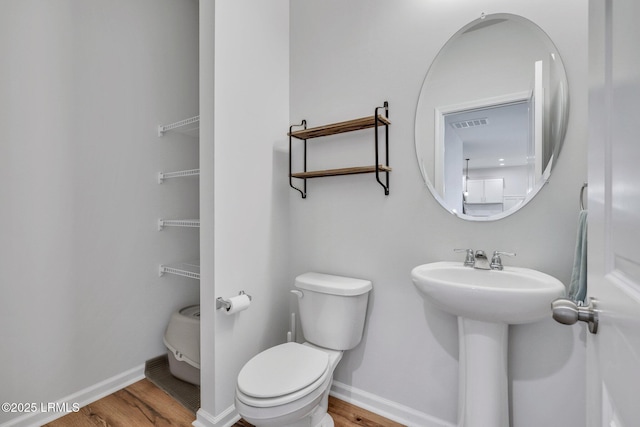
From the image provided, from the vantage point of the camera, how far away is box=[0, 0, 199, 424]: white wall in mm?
1450

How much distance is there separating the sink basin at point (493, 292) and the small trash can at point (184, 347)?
1401 mm

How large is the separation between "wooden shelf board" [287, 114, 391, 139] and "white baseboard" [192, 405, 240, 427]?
1618 millimetres

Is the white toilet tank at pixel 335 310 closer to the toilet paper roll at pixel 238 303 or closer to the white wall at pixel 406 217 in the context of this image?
the white wall at pixel 406 217

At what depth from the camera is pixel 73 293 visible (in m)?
1.65

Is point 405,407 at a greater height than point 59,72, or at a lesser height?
lesser

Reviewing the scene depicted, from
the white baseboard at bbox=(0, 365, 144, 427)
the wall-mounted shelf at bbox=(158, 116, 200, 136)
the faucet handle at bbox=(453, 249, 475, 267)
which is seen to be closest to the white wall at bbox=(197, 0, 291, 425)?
the wall-mounted shelf at bbox=(158, 116, 200, 136)

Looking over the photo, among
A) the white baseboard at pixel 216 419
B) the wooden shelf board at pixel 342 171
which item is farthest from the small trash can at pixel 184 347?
the wooden shelf board at pixel 342 171

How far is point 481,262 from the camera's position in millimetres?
1311

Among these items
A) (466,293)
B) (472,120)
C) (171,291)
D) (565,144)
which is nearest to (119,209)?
(171,291)

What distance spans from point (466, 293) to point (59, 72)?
227cm

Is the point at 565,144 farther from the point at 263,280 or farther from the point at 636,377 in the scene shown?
the point at 263,280

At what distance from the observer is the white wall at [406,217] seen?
1229 mm

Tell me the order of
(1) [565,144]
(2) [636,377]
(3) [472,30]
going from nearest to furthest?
(2) [636,377], (1) [565,144], (3) [472,30]

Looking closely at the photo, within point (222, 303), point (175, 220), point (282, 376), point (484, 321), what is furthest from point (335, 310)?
point (175, 220)
